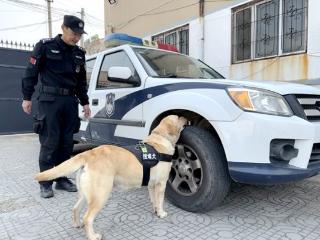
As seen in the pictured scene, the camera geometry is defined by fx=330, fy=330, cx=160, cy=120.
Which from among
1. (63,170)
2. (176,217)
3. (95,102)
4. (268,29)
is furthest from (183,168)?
(268,29)

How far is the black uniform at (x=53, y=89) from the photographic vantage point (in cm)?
355

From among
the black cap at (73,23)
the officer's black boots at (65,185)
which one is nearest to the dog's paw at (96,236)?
the officer's black boots at (65,185)

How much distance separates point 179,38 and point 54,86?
18.3ft

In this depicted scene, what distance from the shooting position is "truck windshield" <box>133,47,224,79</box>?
3670 mm

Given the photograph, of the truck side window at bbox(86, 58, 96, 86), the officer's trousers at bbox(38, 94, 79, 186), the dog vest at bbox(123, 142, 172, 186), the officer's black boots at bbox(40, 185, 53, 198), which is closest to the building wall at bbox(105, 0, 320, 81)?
the truck side window at bbox(86, 58, 96, 86)

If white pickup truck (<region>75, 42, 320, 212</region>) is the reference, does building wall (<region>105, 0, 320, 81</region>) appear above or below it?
above

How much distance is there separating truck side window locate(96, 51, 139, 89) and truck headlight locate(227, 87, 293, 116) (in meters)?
1.32

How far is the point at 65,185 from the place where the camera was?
12.5ft

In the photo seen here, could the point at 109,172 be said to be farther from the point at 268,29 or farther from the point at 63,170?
the point at 268,29

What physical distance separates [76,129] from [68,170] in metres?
1.42

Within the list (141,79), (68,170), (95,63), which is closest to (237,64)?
(95,63)

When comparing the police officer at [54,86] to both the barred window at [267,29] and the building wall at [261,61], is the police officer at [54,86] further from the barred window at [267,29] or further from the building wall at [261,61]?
the barred window at [267,29]

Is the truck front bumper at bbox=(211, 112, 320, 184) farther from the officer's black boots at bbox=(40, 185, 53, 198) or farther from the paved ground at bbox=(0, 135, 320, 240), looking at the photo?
the officer's black boots at bbox=(40, 185, 53, 198)

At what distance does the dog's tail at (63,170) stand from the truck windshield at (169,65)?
1.36 meters
